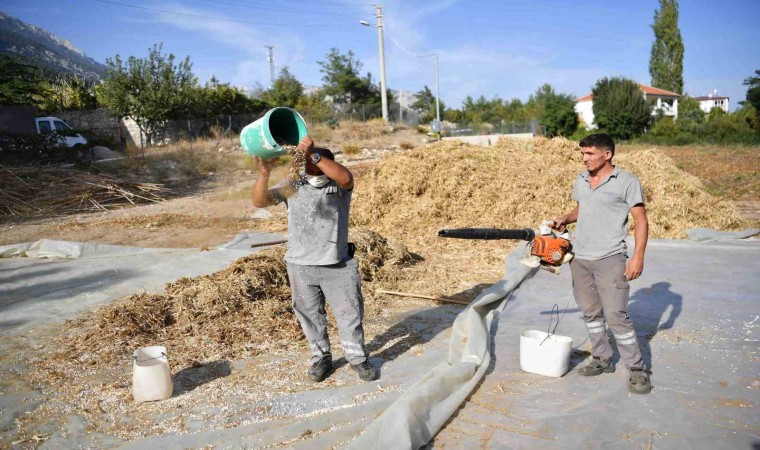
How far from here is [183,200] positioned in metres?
12.8

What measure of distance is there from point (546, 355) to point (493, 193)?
5754 millimetres

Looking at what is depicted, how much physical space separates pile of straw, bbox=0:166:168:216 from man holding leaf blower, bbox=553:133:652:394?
1081cm

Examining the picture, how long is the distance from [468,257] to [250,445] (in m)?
4.65

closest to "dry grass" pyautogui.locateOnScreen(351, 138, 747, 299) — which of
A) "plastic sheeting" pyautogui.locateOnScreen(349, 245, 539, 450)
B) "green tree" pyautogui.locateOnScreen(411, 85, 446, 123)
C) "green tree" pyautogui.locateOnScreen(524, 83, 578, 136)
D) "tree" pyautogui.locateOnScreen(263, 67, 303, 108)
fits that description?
"plastic sheeting" pyautogui.locateOnScreen(349, 245, 539, 450)

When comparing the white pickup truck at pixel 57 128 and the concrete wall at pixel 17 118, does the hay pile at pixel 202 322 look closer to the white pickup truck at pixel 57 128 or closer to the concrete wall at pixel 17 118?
the concrete wall at pixel 17 118

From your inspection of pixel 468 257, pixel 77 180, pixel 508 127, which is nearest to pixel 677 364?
pixel 468 257

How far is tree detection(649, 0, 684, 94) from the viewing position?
50625mm

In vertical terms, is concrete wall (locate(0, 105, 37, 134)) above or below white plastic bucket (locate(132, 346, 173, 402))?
above

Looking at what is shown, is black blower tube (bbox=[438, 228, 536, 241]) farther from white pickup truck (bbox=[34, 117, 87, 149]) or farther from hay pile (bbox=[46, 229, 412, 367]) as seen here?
white pickup truck (bbox=[34, 117, 87, 149])

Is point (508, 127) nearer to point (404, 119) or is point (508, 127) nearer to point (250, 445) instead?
point (404, 119)

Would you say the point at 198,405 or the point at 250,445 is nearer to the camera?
the point at 250,445

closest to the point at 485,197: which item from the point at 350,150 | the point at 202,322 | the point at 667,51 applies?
the point at 202,322

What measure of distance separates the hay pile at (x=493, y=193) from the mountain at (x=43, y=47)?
82.2 m

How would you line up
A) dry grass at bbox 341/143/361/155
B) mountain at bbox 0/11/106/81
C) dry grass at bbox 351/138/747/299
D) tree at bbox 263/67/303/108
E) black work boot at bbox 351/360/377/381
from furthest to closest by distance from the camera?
mountain at bbox 0/11/106/81 → tree at bbox 263/67/303/108 → dry grass at bbox 341/143/361/155 → dry grass at bbox 351/138/747/299 → black work boot at bbox 351/360/377/381
